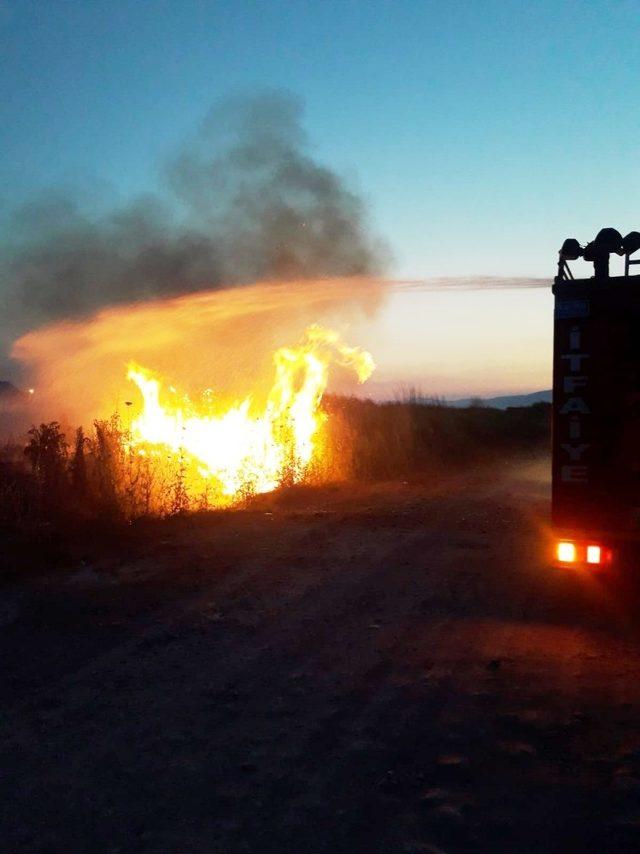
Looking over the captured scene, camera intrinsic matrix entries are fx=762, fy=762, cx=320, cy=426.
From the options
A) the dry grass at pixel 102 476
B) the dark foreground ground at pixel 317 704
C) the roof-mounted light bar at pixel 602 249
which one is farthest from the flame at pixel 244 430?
the roof-mounted light bar at pixel 602 249

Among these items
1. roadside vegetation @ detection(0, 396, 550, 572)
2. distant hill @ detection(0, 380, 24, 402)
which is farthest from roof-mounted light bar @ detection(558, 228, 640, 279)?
distant hill @ detection(0, 380, 24, 402)

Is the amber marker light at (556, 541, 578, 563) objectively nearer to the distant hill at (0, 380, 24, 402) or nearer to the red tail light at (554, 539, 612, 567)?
the red tail light at (554, 539, 612, 567)

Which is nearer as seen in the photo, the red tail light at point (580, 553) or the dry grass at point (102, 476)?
the red tail light at point (580, 553)

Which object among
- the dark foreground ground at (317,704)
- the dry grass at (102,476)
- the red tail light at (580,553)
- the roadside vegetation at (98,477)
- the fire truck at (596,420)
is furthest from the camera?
the dry grass at (102,476)

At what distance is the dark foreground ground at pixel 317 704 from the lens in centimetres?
360

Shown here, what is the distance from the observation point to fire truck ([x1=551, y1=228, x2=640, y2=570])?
6.22m

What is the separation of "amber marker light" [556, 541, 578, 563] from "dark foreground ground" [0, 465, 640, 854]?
619 mm

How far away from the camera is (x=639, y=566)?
630 centimetres

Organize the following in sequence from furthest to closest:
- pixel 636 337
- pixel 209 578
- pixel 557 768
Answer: pixel 209 578 < pixel 636 337 < pixel 557 768

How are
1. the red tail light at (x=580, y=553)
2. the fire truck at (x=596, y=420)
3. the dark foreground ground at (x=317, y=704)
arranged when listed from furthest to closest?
1. the red tail light at (x=580, y=553)
2. the fire truck at (x=596, y=420)
3. the dark foreground ground at (x=317, y=704)

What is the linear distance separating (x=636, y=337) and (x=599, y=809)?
3.81 meters

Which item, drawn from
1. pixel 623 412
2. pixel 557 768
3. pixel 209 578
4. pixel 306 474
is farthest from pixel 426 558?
pixel 306 474

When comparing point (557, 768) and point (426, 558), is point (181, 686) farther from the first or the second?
point (426, 558)

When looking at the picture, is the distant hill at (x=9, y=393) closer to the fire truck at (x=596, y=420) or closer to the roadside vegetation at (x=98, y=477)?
the roadside vegetation at (x=98, y=477)
